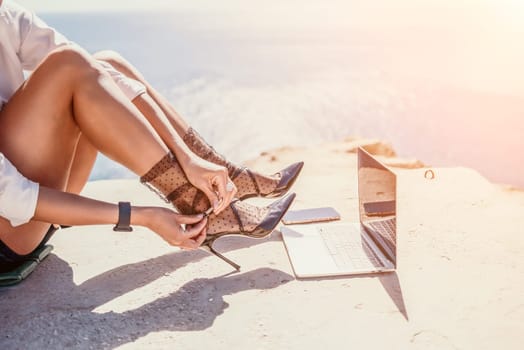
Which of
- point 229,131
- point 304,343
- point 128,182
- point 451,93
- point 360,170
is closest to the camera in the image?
point 304,343

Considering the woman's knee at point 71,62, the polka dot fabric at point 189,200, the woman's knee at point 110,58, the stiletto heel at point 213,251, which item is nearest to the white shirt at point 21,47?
the woman's knee at point 110,58

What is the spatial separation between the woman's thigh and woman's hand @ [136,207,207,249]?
1.08 ft

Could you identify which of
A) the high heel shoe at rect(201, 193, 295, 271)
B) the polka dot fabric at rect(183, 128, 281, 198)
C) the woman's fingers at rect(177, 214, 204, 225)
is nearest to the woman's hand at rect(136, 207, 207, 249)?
the woman's fingers at rect(177, 214, 204, 225)

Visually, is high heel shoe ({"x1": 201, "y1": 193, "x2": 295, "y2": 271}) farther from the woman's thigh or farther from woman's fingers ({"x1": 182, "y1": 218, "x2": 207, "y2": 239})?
the woman's thigh

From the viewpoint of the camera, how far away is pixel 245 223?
190 centimetres

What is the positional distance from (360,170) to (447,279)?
0.56 meters

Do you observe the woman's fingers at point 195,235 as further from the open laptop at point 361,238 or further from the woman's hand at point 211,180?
the open laptop at point 361,238

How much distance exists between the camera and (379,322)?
→ 153cm

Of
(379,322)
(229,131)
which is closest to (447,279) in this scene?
(379,322)

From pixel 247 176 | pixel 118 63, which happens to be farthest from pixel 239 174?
pixel 118 63

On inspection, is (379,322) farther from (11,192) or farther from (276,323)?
(11,192)

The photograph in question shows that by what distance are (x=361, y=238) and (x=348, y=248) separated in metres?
0.10

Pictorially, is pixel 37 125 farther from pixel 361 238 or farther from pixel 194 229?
pixel 361 238

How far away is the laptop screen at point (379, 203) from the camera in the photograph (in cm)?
174
